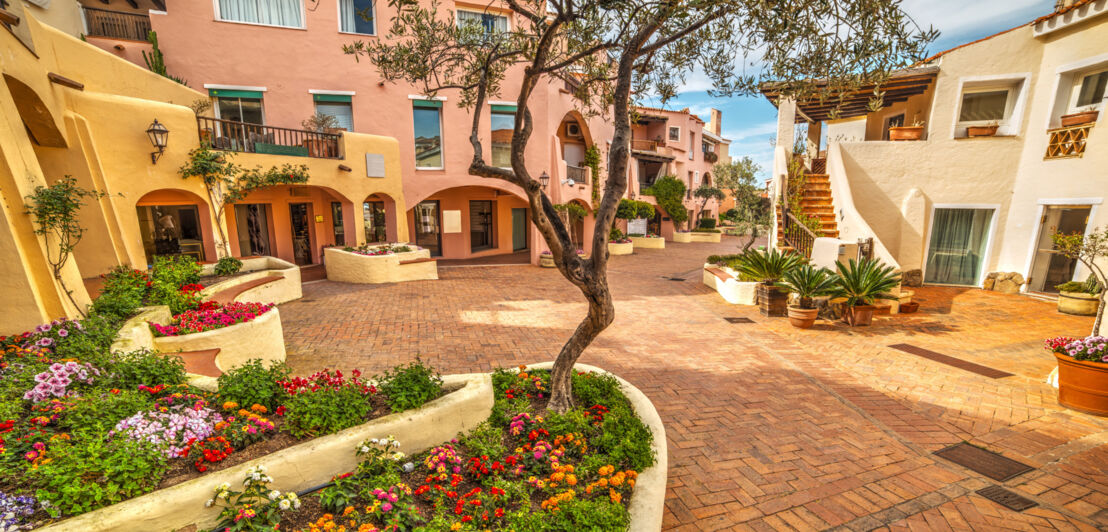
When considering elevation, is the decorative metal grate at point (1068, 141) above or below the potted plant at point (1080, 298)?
above

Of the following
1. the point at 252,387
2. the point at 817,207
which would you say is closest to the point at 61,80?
the point at 252,387

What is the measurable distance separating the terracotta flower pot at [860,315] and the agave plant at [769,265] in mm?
1451

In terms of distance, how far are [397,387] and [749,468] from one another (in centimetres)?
350

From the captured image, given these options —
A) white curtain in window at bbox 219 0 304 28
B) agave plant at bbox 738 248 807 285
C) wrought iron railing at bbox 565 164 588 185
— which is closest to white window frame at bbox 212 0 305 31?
white curtain in window at bbox 219 0 304 28

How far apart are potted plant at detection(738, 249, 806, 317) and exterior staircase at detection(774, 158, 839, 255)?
75.6 inches

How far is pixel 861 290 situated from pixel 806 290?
115 centimetres

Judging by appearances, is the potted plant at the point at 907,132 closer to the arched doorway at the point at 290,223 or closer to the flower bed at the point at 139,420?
the flower bed at the point at 139,420

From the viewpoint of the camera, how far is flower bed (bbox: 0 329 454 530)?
2.60 m

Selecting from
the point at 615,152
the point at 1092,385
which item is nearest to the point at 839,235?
the point at 1092,385

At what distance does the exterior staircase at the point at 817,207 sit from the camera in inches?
490

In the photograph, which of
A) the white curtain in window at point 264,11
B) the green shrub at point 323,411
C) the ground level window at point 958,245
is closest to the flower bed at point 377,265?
the white curtain in window at point 264,11

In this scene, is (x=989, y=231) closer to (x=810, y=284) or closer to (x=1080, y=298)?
(x=1080, y=298)

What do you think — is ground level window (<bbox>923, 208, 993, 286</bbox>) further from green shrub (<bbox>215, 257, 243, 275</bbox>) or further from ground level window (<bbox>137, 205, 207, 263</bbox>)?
ground level window (<bbox>137, 205, 207, 263</bbox>)

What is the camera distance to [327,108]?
1485 centimetres
